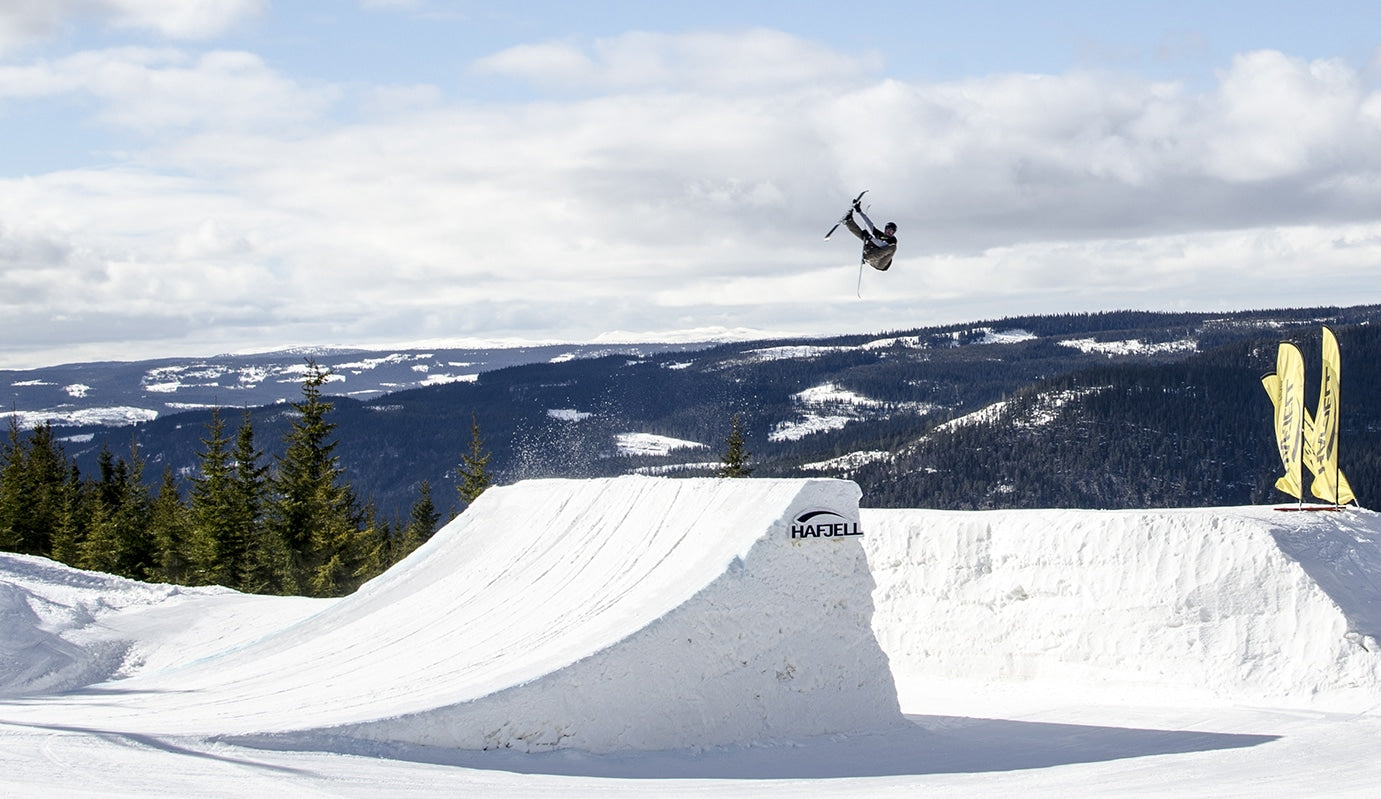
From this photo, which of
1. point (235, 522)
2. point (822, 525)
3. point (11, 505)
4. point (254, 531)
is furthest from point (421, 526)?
point (822, 525)

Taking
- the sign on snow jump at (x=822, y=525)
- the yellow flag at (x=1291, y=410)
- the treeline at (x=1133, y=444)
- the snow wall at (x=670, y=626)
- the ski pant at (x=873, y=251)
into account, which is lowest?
the treeline at (x=1133, y=444)

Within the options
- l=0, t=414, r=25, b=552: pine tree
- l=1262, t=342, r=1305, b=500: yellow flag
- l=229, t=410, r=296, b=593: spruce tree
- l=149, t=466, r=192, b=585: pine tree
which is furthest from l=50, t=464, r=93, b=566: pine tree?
l=1262, t=342, r=1305, b=500: yellow flag

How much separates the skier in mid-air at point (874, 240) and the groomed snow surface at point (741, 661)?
3.51 meters

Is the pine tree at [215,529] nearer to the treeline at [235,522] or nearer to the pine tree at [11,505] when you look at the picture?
the treeline at [235,522]

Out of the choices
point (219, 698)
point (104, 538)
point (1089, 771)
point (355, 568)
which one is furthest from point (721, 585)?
point (104, 538)

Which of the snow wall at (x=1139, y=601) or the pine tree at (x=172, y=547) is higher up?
the snow wall at (x=1139, y=601)

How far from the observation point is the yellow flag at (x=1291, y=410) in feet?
61.3

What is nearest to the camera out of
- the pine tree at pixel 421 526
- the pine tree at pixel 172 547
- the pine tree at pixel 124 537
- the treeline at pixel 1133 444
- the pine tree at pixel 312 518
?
the pine tree at pixel 312 518

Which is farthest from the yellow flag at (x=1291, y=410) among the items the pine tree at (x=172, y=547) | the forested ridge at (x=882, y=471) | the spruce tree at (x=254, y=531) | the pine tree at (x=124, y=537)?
the pine tree at (x=124, y=537)

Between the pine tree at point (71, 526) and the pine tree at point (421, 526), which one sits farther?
the pine tree at point (421, 526)

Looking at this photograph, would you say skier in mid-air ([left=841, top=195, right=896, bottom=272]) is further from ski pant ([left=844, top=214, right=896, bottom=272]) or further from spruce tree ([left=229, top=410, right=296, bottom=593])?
spruce tree ([left=229, top=410, right=296, bottom=593])

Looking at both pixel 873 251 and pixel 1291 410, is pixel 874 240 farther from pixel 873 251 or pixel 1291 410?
pixel 1291 410

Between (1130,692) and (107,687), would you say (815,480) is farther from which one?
(107,687)

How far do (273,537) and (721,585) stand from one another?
27677 millimetres
